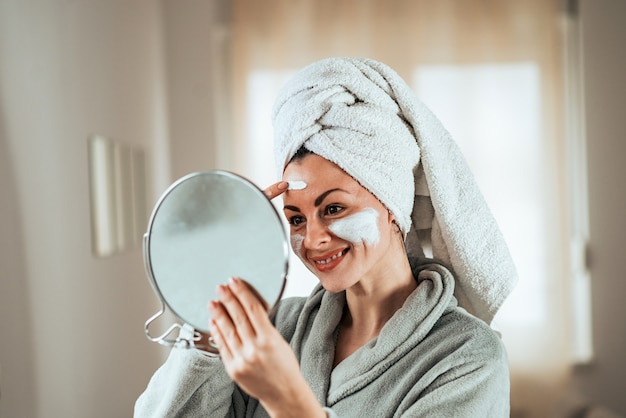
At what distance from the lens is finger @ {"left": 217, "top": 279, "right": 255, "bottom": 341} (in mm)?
592

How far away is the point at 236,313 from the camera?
0.60m

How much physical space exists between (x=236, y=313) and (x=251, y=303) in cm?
2

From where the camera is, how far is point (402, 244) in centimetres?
86

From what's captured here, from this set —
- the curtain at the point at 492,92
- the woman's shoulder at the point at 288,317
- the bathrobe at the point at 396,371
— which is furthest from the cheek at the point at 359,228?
the curtain at the point at 492,92

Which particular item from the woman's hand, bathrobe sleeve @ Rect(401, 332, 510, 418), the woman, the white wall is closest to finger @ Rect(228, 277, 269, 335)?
the woman's hand

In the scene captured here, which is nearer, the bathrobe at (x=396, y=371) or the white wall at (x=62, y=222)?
the bathrobe at (x=396, y=371)

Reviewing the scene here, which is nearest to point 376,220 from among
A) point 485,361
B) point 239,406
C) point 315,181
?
point 315,181

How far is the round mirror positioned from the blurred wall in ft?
6.80

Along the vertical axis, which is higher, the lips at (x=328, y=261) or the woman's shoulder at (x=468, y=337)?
the lips at (x=328, y=261)

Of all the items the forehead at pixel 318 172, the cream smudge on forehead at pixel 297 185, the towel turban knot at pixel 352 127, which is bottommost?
the cream smudge on forehead at pixel 297 185

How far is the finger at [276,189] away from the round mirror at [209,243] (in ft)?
0.22

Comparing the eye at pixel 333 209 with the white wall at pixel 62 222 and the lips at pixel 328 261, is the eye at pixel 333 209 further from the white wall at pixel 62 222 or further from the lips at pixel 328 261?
the white wall at pixel 62 222

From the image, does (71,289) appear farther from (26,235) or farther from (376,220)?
(376,220)

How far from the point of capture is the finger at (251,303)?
593 millimetres
